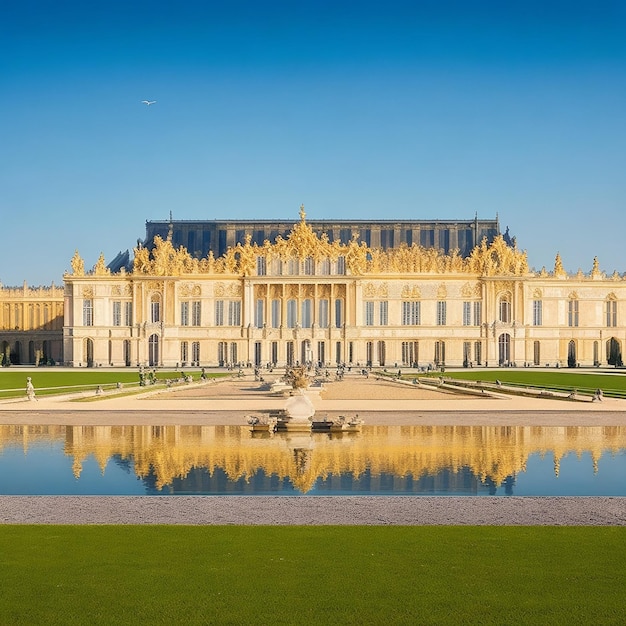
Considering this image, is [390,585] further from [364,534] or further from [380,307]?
[380,307]

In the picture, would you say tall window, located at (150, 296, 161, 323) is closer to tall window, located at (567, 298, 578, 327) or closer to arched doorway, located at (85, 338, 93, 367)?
arched doorway, located at (85, 338, 93, 367)

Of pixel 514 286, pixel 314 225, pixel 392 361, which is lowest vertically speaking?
pixel 392 361

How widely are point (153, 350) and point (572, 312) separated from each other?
42.5m

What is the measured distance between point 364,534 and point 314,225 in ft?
293

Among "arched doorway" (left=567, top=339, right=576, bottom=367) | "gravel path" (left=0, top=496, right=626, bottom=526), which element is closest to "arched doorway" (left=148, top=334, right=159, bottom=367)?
"arched doorway" (left=567, top=339, right=576, bottom=367)

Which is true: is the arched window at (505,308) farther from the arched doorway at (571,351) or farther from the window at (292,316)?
the window at (292,316)

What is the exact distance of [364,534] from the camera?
13656 millimetres

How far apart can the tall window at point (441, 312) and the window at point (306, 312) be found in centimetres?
1292

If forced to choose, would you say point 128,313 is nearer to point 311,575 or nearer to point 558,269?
point 558,269

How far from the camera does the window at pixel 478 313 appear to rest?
94438mm

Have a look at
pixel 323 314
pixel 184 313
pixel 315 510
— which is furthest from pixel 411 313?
pixel 315 510

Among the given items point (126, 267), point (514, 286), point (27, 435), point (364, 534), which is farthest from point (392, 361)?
point (364, 534)

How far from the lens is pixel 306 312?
314 ft

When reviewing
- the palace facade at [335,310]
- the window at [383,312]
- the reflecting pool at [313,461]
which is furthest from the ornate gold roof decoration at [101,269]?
the reflecting pool at [313,461]
